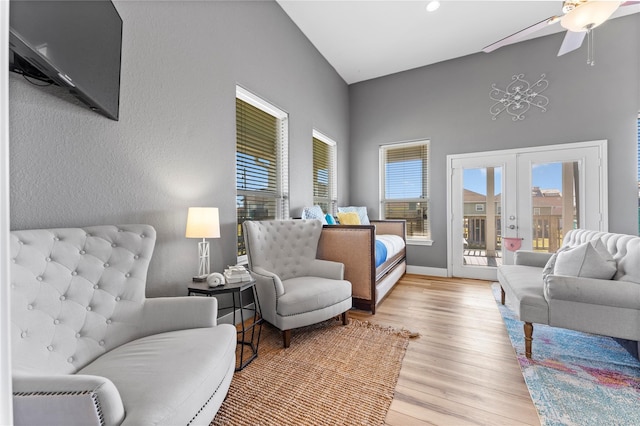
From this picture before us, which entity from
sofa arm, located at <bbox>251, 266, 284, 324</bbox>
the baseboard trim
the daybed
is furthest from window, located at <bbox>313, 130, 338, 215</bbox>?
sofa arm, located at <bbox>251, 266, 284, 324</bbox>

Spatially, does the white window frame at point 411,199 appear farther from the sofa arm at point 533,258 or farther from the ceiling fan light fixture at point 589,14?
the ceiling fan light fixture at point 589,14

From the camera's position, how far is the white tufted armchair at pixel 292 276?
2059 millimetres

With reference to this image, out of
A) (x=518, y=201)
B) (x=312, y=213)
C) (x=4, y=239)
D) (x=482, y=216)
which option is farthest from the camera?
(x=482, y=216)

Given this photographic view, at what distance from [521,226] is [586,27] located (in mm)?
2683

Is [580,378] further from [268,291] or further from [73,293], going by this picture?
[73,293]

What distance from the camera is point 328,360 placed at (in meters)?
1.89

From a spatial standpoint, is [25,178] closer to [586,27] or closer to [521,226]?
[586,27]

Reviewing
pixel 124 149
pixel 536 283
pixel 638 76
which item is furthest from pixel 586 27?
pixel 124 149

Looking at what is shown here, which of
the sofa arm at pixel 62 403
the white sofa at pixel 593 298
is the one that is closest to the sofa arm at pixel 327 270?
the white sofa at pixel 593 298

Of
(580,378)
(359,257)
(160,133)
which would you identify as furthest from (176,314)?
(580,378)

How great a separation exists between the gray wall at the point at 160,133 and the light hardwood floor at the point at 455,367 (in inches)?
68.8

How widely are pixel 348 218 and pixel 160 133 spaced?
8.81ft

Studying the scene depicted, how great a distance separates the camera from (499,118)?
402 centimetres

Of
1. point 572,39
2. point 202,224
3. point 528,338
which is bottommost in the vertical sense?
point 528,338
